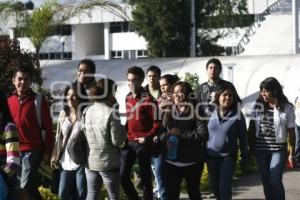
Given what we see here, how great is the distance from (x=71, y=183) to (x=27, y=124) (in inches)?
31.0


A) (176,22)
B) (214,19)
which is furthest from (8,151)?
(214,19)

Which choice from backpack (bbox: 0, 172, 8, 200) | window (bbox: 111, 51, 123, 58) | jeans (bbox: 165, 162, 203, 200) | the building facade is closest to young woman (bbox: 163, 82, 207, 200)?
jeans (bbox: 165, 162, 203, 200)

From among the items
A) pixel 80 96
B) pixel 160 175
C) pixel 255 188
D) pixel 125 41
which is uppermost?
pixel 125 41

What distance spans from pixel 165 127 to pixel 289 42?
28194 mm

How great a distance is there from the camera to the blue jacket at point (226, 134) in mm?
6926

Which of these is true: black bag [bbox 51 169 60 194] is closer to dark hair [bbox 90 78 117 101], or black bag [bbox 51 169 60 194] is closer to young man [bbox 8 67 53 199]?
young man [bbox 8 67 53 199]

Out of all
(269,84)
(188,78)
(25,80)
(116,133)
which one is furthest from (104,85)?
(188,78)

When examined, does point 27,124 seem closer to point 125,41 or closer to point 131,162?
point 131,162

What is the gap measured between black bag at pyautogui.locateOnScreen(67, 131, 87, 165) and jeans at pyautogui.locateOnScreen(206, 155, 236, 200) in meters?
1.40

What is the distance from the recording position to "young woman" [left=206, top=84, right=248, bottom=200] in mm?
6926

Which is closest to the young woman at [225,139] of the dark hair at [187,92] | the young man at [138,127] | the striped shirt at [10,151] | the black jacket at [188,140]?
the black jacket at [188,140]

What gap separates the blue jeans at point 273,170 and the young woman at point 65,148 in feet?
6.34

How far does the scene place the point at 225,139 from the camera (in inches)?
273

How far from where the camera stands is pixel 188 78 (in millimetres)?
11984
